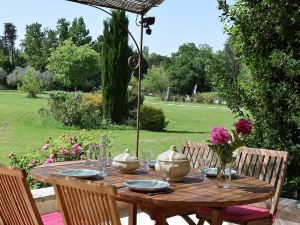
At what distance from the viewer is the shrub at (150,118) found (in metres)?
14.5

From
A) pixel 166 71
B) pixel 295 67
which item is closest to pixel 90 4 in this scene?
pixel 295 67

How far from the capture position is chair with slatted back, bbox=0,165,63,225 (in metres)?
2.42

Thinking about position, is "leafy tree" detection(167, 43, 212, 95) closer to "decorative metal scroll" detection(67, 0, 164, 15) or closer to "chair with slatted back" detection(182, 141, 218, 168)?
"decorative metal scroll" detection(67, 0, 164, 15)

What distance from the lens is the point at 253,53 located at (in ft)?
15.1

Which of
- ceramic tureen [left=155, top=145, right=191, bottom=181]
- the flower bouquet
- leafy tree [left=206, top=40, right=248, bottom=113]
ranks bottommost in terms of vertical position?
ceramic tureen [left=155, top=145, right=191, bottom=181]

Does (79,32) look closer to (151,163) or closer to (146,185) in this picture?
(151,163)

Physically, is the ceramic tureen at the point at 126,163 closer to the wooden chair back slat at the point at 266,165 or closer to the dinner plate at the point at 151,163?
the dinner plate at the point at 151,163

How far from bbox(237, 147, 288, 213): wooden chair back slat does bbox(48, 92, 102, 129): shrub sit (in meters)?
10.3

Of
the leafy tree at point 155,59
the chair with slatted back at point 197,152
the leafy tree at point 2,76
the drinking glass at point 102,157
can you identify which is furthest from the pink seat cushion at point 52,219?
the leafy tree at point 155,59

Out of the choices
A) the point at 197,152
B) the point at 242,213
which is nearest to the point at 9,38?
the point at 197,152

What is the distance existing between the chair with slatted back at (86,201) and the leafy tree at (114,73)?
12505mm

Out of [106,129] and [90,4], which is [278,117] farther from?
[106,129]

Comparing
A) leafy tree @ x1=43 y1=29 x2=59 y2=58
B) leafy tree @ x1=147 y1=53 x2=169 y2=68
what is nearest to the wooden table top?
leafy tree @ x1=43 y1=29 x2=59 y2=58

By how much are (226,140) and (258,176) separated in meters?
1.06
